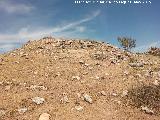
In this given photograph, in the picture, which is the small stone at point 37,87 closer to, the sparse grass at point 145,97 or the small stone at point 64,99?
the small stone at point 64,99

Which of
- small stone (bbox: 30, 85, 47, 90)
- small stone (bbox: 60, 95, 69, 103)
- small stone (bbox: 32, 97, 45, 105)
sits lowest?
small stone (bbox: 60, 95, 69, 103)

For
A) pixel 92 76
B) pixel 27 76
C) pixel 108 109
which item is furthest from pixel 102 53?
pixel 108 109

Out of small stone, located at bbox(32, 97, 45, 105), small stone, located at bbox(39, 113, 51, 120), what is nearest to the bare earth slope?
small stone, located at bbox(32, 97, 45, 105)

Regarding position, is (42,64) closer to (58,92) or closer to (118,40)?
(58,92)

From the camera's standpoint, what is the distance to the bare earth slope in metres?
18.6

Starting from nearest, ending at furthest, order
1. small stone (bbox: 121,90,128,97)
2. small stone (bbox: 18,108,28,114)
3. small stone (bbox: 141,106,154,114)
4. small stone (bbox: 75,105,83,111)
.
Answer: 1. small stone (bbox: 18,108,28,114)
2. small stone (bbox: 75,105,83,111)
3. small stone (bbox: 141,106,154,114)
4. small stone (bbox: 121,90,128,97)

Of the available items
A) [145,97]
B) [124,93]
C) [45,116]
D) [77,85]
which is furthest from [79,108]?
[145,97]

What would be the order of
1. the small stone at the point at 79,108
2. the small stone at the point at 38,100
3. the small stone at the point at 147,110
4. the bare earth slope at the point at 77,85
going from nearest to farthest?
the bare earth slope at the point at 77,85
the small stone at the point at 79,108
the small stone at the point at 147,110
the small stone at the point at 38,100

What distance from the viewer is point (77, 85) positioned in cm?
2141

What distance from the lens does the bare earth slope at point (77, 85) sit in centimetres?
1858

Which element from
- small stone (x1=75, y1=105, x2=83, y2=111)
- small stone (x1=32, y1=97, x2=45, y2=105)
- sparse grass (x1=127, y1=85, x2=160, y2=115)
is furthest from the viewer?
sparse grass (x1=127, y1=85, x2=160, y2=115)

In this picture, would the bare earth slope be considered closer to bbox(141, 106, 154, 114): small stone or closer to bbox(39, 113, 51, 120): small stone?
bbox(141, 106, 154, 114): small stone

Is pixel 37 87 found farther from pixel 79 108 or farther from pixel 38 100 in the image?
pixel 79 108

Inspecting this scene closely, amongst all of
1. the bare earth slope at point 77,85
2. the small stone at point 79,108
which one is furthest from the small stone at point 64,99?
the small stone at point 79,108
